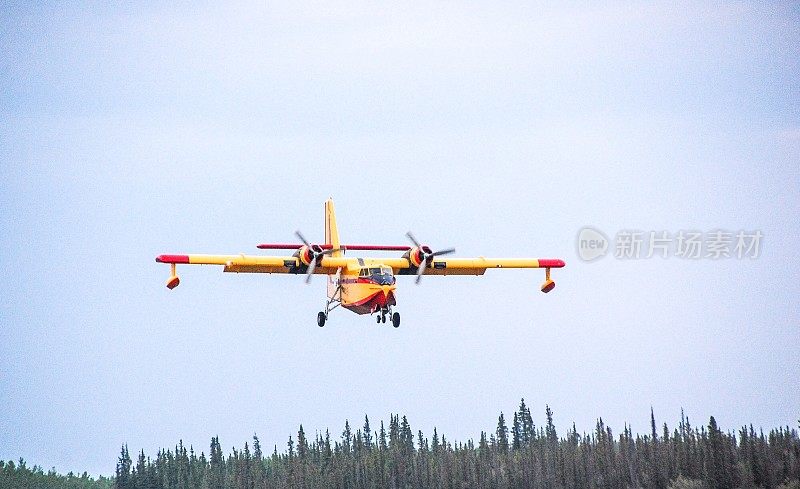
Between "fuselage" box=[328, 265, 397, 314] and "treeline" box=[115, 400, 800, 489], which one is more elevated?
"fuselage" box=[328, 265, 397, 314]

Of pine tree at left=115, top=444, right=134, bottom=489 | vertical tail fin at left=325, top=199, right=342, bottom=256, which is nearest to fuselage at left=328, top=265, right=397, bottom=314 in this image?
vertical tail fin at left=325, top=199, right=342, bottom=256

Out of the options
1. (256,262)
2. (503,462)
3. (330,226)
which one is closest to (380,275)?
(256,262)

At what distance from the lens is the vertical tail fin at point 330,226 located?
7962cm

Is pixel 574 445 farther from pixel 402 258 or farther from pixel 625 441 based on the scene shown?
pixel 402 258

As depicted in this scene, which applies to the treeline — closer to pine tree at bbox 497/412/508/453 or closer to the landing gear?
pine tree at bbox 497/412/508/453

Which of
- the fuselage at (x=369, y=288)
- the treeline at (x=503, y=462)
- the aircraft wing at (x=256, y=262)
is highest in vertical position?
the aircraft wing at (x=256, y=262)

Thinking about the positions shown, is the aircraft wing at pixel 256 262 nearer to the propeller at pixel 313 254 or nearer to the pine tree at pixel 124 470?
the propeller at pixel 313 254

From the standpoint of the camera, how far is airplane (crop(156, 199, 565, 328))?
66.8 metres

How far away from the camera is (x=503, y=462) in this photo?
160 m

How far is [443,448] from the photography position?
168 m

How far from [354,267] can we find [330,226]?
12.7 m

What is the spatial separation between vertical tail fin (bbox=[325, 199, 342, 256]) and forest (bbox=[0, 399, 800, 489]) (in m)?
64.3

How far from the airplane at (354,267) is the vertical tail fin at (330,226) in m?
4.07

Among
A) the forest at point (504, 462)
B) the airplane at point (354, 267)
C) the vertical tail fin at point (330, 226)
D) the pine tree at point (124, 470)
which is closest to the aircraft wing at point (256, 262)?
the airplane at point (354, 267)
